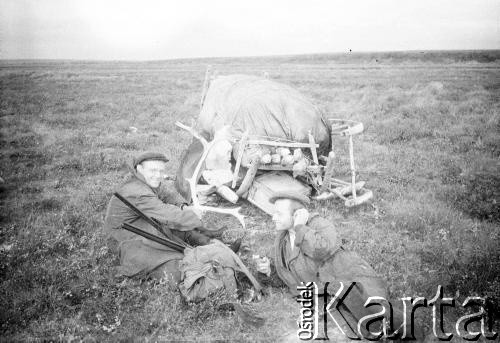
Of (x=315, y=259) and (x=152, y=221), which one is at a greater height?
(x=152, y=221)

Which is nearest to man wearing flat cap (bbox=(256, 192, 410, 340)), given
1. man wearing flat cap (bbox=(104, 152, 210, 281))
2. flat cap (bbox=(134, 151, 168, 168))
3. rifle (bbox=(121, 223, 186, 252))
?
man wearing flat cap (bbox=(104, 152, 210, 281))

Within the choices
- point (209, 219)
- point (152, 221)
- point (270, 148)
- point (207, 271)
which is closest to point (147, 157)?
point (152, 221)

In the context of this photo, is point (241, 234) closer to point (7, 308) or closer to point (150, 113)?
point (7, 308)

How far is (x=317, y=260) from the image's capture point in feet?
13.5

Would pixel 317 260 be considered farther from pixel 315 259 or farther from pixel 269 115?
pixel 269 115

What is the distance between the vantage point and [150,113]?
17.5 meters

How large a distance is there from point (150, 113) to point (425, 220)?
47.2ft

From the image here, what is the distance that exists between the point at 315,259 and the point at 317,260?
3cm

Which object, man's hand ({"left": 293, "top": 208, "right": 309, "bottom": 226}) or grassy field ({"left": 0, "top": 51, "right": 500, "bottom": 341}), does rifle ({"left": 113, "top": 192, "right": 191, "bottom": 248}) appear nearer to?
grassy field ({"left": 0, "top": 51, "right": 500, "bottom": 341})

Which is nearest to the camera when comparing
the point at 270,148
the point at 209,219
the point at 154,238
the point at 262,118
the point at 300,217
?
the point at 300,217

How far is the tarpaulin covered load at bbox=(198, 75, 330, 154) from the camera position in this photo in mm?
7305

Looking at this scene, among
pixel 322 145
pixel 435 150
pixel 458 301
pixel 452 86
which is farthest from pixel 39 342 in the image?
pixel 452 86

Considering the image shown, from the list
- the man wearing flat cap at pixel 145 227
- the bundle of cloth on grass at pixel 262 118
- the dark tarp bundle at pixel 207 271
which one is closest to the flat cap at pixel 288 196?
the dark tarp bundle at pixel 207 271

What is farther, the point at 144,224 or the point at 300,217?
the point at 144,224
